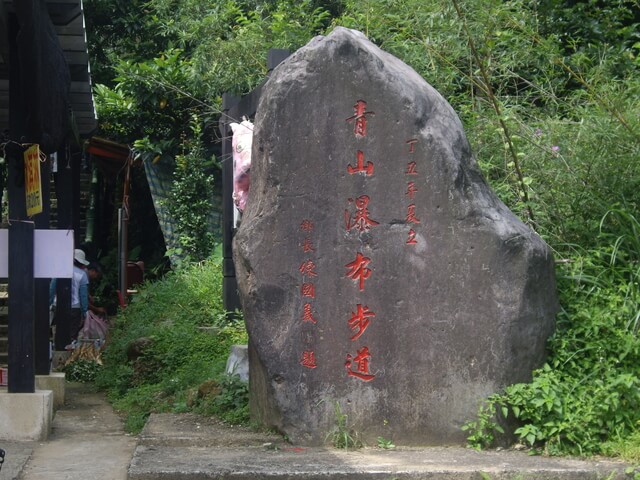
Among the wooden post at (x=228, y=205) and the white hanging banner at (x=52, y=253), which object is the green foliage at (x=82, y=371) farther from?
the white hanging banner at (x=52, y=253)

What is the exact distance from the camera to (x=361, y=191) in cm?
656

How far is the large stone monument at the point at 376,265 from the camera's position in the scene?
6.43m

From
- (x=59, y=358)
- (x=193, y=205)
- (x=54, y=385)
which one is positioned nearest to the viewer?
(x=54, y=385)

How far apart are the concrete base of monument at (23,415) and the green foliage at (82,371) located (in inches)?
157

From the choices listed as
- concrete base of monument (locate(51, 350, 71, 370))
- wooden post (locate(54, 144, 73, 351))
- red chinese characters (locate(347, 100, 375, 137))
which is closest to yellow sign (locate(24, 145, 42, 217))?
red chinese characters (locate(347, 100, 375, 137))

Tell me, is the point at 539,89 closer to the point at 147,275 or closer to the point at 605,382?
the point at 605,382

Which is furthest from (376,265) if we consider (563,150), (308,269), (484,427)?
(563,150)

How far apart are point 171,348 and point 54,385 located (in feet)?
5.12

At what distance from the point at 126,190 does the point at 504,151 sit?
913 centimetres

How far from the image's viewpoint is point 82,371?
453 inches

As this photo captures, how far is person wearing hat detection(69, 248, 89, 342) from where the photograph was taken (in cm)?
1245

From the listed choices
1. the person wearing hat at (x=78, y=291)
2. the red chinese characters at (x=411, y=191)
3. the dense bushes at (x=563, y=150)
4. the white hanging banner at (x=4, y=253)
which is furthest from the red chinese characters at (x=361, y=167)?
the person wearing hat at (x=78, y=291)

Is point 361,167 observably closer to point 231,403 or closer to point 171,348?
point 231,403

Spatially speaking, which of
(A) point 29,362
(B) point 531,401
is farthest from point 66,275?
(B) point 531,401
